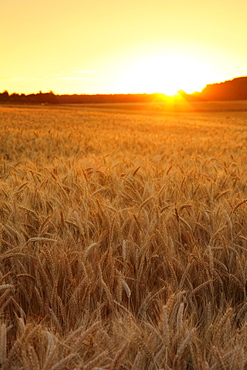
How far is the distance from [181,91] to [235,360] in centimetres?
7030

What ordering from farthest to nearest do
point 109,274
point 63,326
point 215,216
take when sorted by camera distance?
point 215,216 < point 109,274 < point 63,326

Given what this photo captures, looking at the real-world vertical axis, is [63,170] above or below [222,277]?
above

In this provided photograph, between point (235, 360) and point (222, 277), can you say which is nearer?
point (235, 360)

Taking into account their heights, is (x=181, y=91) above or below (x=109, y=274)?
above

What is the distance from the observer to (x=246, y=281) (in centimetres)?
117

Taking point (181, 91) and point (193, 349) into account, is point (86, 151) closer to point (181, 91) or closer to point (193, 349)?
point (193, 349)

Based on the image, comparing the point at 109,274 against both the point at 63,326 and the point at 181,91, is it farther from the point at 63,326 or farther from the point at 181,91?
the point at 181,91

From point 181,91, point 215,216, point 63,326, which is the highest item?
point 181,91

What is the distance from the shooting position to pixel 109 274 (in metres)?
1.19

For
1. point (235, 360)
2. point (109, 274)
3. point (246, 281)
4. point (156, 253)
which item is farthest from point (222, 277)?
point (235, 360)

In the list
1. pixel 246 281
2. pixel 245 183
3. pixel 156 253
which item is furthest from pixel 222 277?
pixel 245 183

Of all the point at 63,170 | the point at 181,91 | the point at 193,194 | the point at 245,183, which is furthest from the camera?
the point at 181,91

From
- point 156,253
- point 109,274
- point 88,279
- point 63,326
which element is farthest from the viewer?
point 156,253

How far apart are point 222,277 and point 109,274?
0.40 metres
